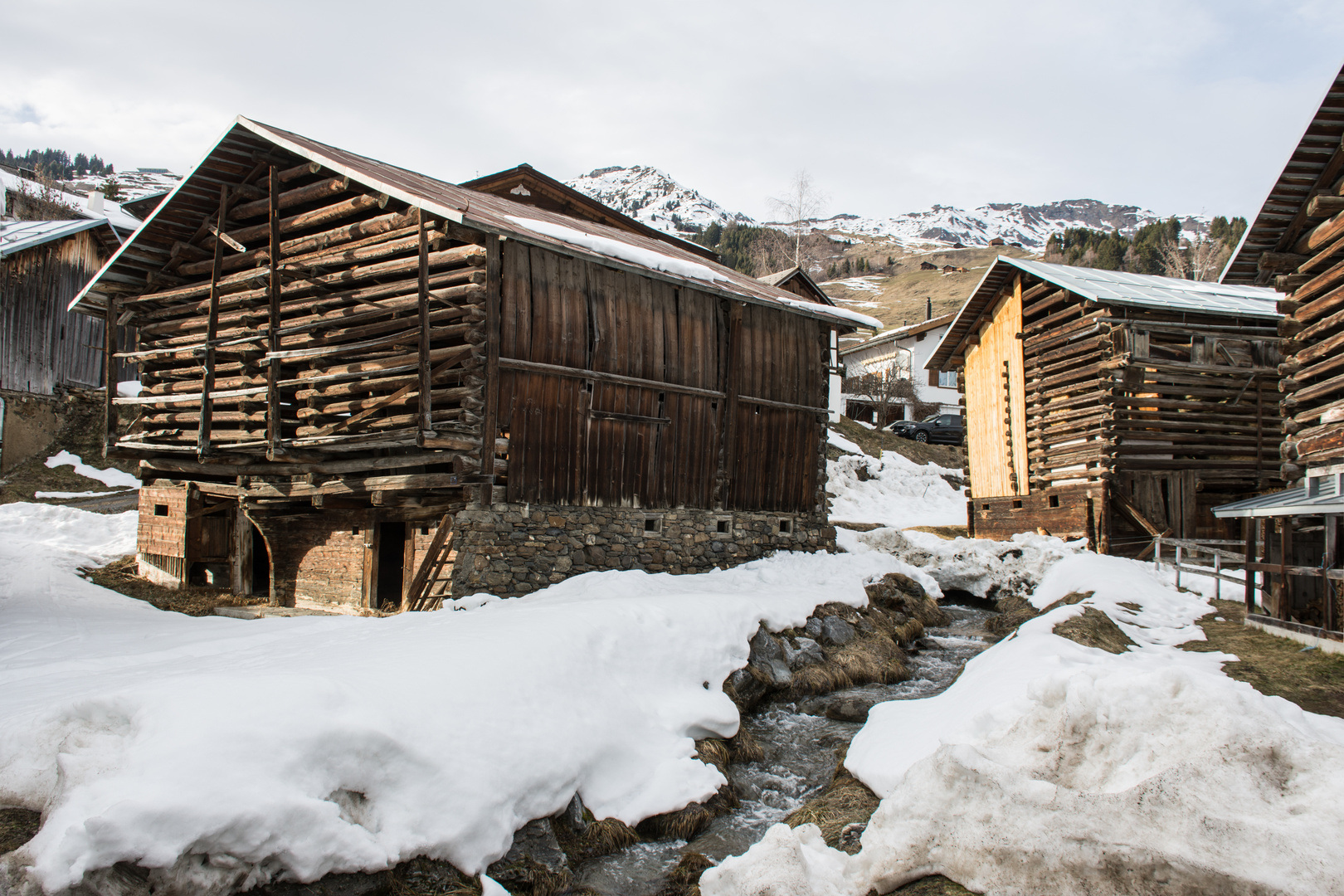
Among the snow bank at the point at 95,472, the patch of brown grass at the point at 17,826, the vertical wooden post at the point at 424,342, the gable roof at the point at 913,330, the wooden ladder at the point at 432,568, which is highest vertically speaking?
the gable roof at the point at 913,330

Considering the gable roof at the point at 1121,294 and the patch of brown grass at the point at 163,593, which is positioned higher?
the gable roof at the point at 1121,294

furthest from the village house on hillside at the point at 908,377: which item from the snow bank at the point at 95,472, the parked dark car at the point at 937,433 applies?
the snow bank at the point at 95,472

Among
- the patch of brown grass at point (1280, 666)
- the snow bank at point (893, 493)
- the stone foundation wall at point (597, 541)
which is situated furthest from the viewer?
the snow bank at point (893, 493)

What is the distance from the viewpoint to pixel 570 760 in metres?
6.94

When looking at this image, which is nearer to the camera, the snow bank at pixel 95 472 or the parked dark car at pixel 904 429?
the snow bank at pixel 95 472

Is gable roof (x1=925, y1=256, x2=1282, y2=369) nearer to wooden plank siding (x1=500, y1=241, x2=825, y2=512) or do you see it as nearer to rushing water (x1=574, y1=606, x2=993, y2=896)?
wooden plank siding (x1=500, y1=241, x2=825, y2=512)

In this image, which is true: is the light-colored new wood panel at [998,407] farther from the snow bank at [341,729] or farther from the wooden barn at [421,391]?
the snow bank at [341,729]

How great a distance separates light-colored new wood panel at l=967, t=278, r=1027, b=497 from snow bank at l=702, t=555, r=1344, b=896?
51.9ft

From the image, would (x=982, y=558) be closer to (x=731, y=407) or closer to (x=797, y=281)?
(x=731, y=407)

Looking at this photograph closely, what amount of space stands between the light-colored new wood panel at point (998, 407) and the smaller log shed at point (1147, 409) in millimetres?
980

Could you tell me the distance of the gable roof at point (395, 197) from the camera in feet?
39.9

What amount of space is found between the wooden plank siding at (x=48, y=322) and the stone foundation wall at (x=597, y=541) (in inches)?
759

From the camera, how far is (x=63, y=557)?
1500 centimetres

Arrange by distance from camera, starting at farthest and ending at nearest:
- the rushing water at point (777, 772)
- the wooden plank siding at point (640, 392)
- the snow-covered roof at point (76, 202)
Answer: the snow-covered roof at point (76, 202)
the wooden plank siding at point (640, 392)
the rushing water at point (777, 772)
